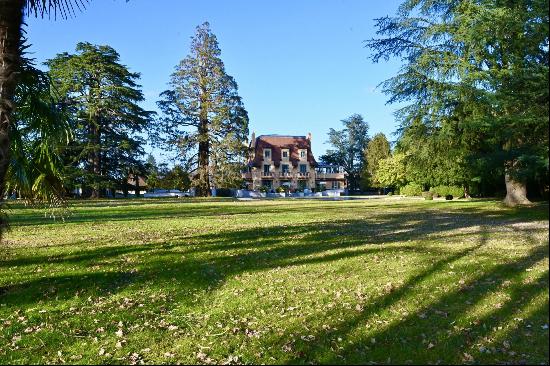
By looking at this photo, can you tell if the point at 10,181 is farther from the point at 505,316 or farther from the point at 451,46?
the point at 451,46

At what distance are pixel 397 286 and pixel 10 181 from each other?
6336 mm

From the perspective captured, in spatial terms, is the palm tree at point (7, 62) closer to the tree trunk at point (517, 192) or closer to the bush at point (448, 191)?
the tree trunk at point (517, 192)

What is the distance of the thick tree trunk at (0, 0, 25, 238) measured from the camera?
552cm

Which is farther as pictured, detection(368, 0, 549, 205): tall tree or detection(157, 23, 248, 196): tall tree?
detection(157, 23, 248, 196): tall tree

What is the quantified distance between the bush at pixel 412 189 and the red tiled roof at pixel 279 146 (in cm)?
2143

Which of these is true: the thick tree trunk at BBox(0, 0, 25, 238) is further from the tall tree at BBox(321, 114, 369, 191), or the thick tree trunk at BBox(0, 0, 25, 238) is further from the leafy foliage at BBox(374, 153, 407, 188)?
the tall tree at BBox(321, 114, 369, 191)

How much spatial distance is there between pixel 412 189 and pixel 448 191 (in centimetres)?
1317

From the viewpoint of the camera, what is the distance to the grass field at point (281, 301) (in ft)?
14.3

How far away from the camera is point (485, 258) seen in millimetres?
8719

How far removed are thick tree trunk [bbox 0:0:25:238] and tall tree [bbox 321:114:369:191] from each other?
80.6 metres

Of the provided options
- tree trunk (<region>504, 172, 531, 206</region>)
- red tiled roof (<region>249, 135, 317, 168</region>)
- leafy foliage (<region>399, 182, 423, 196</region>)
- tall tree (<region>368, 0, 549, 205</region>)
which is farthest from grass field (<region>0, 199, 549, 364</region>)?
red tiled roof (<region>249, 135, 317, 168</region>)

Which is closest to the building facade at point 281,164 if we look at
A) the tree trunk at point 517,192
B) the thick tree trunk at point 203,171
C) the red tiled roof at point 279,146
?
the red tiled roof at point 279,146

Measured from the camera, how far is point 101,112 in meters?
46.1

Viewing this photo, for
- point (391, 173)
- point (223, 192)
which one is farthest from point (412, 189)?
point (223, 192)
